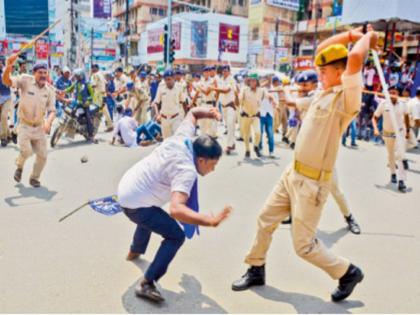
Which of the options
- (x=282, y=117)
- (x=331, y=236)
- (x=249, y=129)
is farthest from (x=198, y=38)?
(x=331, y=236)

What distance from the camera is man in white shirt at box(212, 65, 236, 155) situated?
9740mm

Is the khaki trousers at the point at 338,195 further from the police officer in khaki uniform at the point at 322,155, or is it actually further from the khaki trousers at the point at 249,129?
the khaki trousers at the point at 249,129

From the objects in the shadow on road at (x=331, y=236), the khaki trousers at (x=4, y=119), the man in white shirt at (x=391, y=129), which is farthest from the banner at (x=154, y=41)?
the shadow on road at (x=331, y=236)

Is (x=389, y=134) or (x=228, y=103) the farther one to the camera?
(x=228, y=103)

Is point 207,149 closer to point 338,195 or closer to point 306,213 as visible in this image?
point 306,213

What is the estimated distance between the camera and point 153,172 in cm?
309

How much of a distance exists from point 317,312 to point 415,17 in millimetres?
12229

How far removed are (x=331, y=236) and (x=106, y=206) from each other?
2.38 meters

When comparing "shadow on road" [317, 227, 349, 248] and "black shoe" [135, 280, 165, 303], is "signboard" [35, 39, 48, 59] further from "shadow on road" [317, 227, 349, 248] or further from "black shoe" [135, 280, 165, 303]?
"black shoe" [135, 280, 165, 303]

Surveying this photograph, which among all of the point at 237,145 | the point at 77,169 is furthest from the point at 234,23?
the point at 77,169

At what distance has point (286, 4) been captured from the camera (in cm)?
5100

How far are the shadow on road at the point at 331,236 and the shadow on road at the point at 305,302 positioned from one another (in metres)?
1.19

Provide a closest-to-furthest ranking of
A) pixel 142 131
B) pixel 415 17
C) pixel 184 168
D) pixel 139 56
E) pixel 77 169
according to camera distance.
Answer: pixel 184 168 → pixel 77 169 → pixel 142 131 → pixel 415 17 → pixel 139 56

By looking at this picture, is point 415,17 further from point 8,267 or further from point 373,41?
point 8,267
